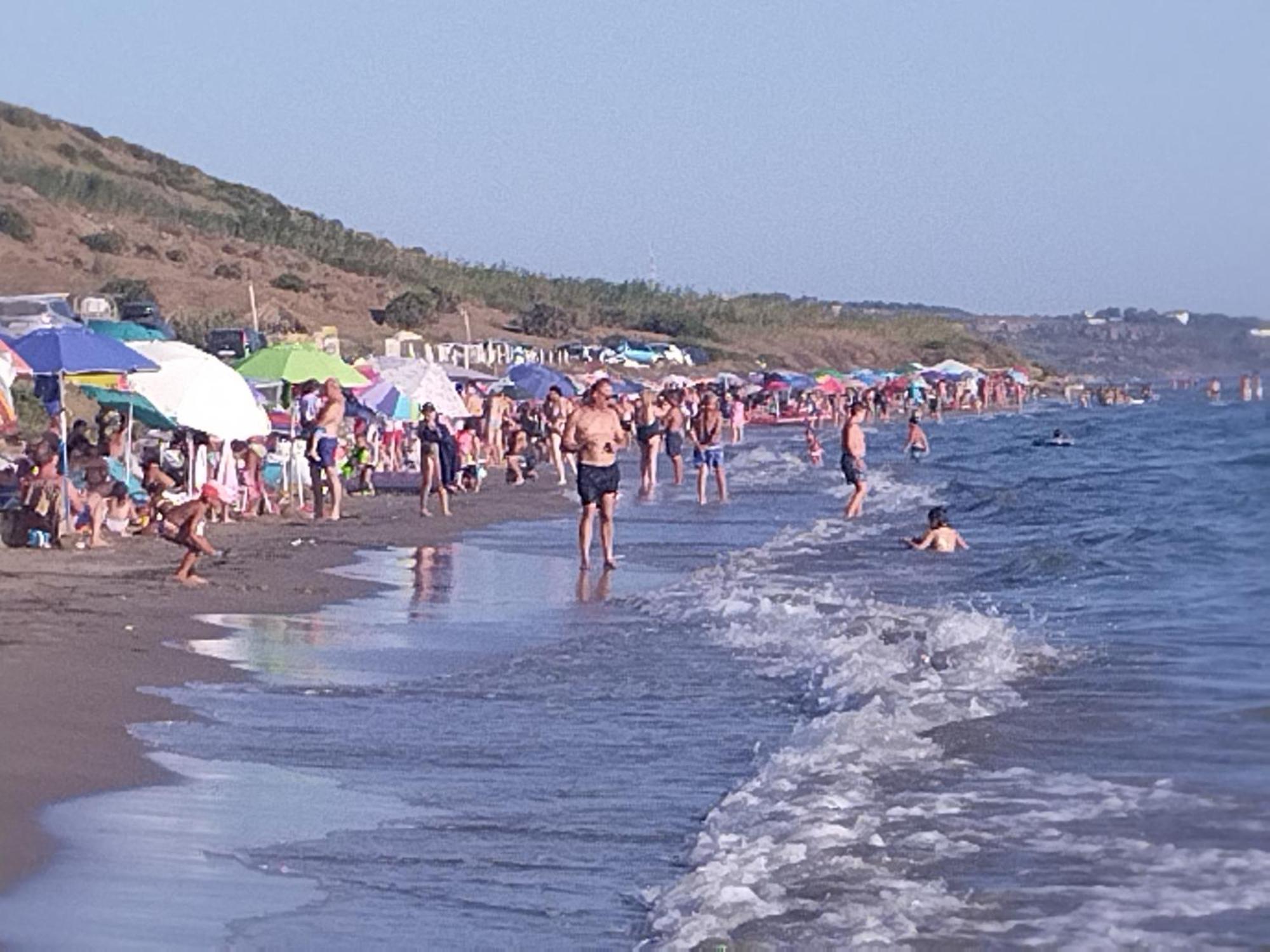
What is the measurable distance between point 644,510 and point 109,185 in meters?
51.1

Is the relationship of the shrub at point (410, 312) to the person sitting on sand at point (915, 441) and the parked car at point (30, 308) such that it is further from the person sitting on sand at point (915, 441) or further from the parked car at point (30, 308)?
the parked car at point (30, 308)

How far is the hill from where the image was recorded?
55.2m

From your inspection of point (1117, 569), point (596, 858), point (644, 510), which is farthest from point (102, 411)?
point (596, 858)

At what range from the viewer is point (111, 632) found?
1123cm

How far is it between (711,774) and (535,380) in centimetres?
2726

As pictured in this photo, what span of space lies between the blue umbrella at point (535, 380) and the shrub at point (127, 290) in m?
17.5

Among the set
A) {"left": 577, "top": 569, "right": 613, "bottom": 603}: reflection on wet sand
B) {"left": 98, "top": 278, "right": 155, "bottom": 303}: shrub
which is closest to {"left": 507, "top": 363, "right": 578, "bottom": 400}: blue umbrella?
{"left": 98, "top": 278, "right": 155, "bottom": 303}: shrub

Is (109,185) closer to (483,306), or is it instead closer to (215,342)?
(483,306)

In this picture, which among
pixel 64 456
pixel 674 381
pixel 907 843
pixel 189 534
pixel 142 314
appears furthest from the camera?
pixel 674 381

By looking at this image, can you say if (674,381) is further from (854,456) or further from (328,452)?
(328,452)

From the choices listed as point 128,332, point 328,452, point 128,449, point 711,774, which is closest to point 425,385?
point 128,332

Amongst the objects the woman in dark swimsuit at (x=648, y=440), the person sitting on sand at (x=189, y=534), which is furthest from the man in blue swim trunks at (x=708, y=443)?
the person sitting on sand at (x=189, y=534)

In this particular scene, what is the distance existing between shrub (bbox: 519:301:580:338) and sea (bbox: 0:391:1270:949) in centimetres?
5298

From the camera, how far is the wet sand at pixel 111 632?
7266 mm
